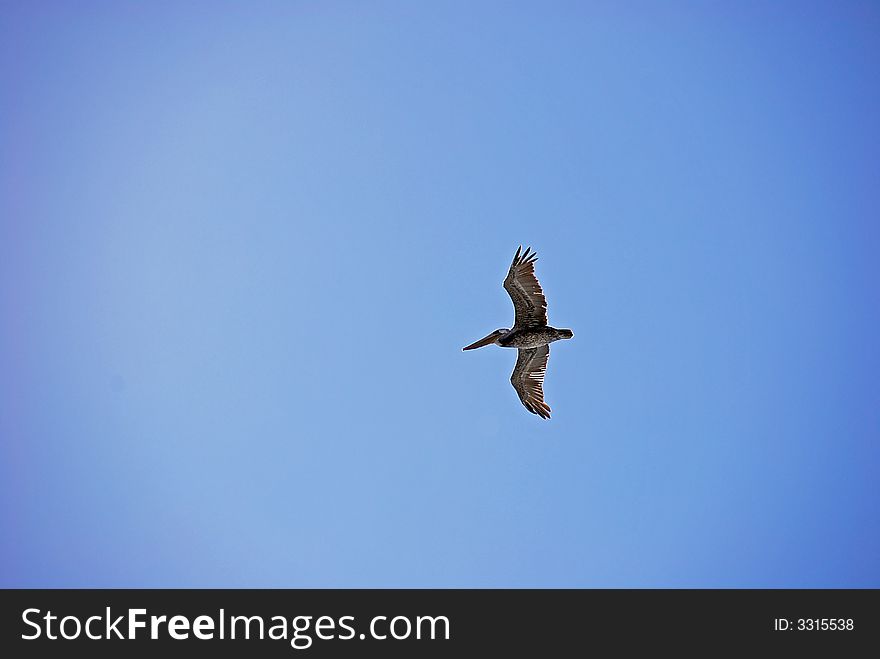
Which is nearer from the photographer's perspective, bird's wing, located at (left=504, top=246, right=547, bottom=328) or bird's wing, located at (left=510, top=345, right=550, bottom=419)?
bird's wing, located at (left=504, top=246, right=547, bottom=328)

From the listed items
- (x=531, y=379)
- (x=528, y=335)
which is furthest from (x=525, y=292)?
(x=531, y=379)

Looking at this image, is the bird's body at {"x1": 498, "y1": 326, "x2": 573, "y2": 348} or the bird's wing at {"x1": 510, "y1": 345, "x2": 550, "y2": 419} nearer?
the bird's body at {"x1": 498, "y1": 326, "x2": 573, "y2": 348}

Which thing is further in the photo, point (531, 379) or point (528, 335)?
point (531, 379)

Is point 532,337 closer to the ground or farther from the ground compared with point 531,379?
farther from the ground

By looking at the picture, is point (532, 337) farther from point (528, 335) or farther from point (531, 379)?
point (531, 379)

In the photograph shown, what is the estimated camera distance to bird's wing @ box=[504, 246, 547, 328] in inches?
883

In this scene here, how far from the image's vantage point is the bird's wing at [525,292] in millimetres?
22422

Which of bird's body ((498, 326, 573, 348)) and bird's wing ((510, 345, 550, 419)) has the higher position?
bird's body ((498, 326, 573, 348))

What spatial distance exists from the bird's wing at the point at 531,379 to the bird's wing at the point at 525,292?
1.87 m

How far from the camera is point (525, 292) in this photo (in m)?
22.9

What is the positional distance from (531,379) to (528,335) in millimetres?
2471
